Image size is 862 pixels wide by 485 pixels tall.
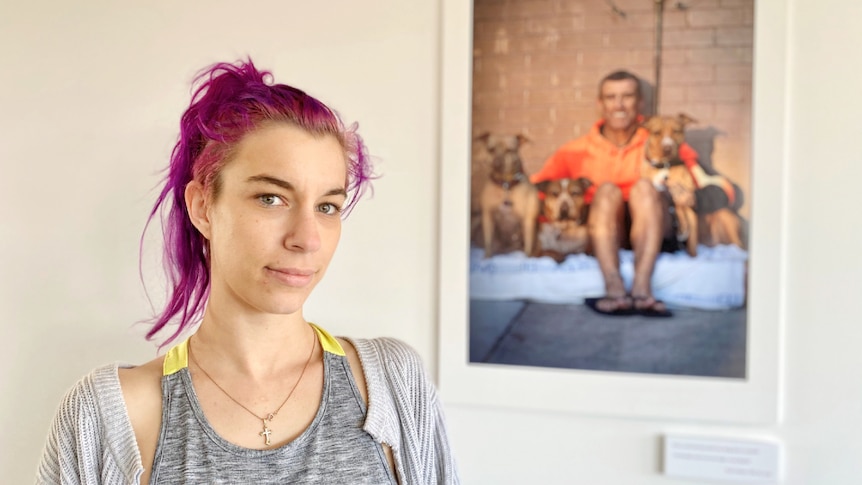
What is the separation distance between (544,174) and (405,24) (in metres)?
0.41

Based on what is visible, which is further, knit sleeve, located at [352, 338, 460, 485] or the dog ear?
the dog ear

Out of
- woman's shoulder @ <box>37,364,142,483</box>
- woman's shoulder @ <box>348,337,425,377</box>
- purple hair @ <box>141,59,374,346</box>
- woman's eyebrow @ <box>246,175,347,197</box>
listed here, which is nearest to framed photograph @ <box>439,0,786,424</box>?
woman's shoulder @ <box>348,337,425,377</box>

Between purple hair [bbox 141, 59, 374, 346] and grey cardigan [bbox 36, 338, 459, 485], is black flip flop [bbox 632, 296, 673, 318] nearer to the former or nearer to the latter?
grey cardigan [bbox 36, 338, 459, 485]

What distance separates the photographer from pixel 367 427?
998 millimetres

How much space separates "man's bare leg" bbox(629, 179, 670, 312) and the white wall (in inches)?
8.8

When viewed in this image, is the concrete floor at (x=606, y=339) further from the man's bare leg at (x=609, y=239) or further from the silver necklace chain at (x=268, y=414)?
the silver necklace chain at (x=268, y=414)

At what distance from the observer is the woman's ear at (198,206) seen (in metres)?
0.99

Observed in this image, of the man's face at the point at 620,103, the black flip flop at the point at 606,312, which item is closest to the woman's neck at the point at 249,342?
the black flip flop at the point at 606,312

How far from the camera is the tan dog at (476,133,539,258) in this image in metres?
1.27

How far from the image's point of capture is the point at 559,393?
1259 mm

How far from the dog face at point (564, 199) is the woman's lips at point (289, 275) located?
523mm

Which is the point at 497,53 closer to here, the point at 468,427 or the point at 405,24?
the point at 405,24

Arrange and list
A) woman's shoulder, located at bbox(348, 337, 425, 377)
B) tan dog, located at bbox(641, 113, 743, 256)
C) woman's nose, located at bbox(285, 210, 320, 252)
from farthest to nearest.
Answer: tan dog, located at bbox(641, 113, 743, 256) → woman's shoulder, located at bbox(348, 337, 425, 377) → woman's nose, located at bbox(285, 210, 320, 252)

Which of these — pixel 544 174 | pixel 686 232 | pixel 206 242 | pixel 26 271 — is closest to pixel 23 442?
pixel 26 271
